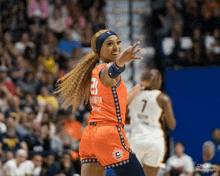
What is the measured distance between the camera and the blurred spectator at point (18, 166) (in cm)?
758

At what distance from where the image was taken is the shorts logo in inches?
151

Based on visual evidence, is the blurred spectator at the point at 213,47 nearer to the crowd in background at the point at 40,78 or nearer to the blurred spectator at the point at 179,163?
the blurred spectator at the point at 179,163

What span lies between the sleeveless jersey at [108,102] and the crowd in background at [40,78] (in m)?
4.05

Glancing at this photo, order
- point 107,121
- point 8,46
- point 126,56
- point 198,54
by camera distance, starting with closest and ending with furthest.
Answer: point 126,56
point 107,121
point 8,46
point 198,54

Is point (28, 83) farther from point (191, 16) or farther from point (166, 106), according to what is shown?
point (166, 106)

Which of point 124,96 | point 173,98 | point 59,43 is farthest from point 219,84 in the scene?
point 124,96

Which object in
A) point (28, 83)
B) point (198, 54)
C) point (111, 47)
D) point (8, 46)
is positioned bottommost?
point (28, 83)

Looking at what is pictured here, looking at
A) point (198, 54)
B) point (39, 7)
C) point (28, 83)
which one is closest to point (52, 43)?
point (39, 7)

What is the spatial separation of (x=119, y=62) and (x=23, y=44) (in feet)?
23.0

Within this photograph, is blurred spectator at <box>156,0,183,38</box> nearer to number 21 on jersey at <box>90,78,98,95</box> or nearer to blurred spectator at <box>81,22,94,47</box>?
blurred spectator at <box>81,22,94,47</box>

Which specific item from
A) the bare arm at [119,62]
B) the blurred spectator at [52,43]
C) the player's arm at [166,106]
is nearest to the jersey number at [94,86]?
the bare arm at [119,62]

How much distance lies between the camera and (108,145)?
3848mm

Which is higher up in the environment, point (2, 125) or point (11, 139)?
point (2, 125)

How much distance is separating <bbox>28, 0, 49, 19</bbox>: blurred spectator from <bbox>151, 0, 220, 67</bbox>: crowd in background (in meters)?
2.89
